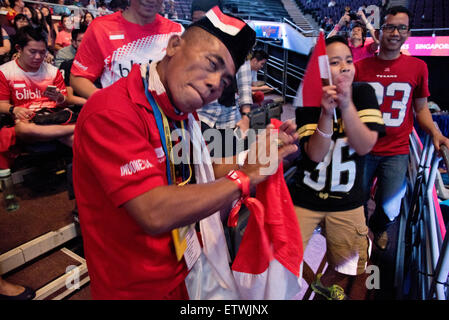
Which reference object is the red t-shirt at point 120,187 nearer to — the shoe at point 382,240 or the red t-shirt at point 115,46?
the red t-shirt at point 115,46

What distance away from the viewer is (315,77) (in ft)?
4.23

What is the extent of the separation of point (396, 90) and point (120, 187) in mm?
2340

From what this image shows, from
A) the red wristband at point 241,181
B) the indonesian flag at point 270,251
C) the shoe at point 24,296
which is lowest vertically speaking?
the shoe at point 24,296

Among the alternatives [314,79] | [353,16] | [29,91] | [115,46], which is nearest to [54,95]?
[29,91]

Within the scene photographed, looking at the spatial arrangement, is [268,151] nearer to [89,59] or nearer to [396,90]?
[89,59]

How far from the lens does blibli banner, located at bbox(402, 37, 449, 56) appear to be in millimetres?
8219

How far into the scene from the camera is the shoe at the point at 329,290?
191cm

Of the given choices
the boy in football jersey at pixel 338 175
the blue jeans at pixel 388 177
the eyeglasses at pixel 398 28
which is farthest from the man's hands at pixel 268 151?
the eyeglasses at pixel 398 28

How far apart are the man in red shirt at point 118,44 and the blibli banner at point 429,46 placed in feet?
27.7

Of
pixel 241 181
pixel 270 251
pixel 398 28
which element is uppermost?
pixel 398 28

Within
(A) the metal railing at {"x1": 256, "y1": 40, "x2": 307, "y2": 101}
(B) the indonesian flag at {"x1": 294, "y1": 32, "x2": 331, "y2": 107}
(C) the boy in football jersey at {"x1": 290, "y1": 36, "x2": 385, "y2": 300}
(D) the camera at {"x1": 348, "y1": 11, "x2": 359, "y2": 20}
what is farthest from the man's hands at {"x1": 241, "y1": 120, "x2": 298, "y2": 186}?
(A) the metal railing at {"x1": 256, "y1": 40, "x2": 307, "y2": 101}

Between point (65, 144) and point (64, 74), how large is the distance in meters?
1.16

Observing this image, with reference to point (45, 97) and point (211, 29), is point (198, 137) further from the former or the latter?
point (45, 97)

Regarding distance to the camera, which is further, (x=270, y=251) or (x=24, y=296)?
(x=24, y=296)
